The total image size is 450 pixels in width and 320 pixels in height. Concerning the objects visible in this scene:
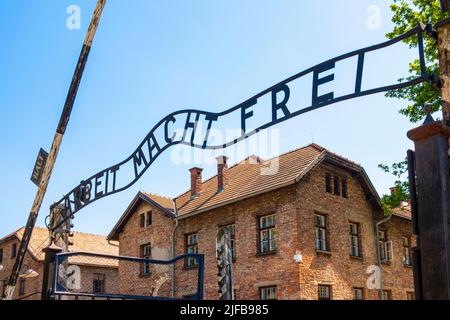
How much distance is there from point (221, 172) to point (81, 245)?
14.0 meters

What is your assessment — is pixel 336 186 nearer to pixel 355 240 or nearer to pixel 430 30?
pixel 355 240

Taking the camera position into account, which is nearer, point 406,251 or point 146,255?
point 406,251

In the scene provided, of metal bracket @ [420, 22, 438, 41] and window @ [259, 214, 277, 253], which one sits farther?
window @ [259, 214, 277, 253]

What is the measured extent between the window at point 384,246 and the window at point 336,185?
2.96m

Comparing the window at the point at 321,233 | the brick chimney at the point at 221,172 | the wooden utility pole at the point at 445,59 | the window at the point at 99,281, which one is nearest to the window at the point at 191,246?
the brick chimney at the point at 221,172

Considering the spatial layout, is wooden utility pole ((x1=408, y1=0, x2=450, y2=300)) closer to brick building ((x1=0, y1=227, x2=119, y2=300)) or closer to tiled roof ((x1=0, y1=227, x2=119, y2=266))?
brick building ((x1=0, y1=227, x2=119, y2=300))

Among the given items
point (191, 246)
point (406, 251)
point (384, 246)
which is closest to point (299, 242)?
point (191, 246)

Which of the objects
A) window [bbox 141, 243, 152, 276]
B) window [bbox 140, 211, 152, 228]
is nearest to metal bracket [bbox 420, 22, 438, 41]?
window [bbox 141, 243, 152, 276]

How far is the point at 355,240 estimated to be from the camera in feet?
69.6

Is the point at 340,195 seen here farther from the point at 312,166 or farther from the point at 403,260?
the point at 403,260

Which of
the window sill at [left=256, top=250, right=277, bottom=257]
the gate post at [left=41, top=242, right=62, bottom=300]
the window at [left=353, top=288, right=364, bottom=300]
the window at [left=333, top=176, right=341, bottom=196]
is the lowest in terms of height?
the window at [left=353, top=288, right=364, bottom=300]

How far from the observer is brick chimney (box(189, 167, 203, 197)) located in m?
25.2

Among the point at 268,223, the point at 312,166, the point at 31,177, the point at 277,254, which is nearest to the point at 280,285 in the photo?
the point at 277,254

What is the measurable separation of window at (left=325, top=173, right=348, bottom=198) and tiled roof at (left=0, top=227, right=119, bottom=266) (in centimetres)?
1555
